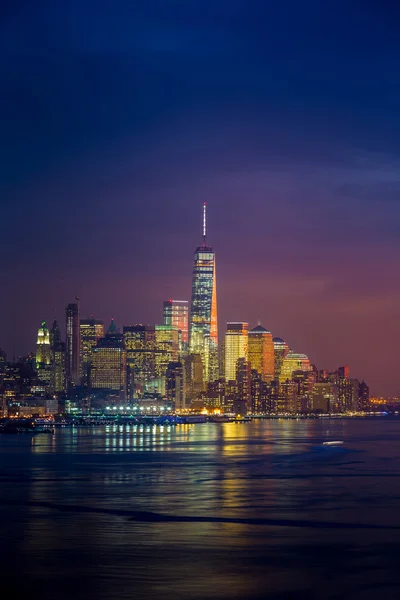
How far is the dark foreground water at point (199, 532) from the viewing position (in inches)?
1656

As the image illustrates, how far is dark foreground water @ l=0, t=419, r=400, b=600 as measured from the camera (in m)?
42.1

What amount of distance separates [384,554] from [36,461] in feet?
240

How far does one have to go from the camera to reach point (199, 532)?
55.6 meters

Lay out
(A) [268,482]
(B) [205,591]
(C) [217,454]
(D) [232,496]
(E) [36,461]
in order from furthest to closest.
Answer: (C) [217,454]
(E) [36,461]
(A) [268,482]
(D) [232,496]
(B) [205,591]

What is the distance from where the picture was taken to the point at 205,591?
40531 mm

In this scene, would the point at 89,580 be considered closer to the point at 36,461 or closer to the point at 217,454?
the point at 36,461

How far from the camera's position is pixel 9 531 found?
55.6 metres

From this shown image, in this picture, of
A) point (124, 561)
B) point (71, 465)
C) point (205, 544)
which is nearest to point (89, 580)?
point (124, 561)

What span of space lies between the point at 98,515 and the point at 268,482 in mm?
26874

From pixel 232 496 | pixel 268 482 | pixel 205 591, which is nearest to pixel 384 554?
pixel 205 591

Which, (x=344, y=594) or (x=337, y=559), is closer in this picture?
(x=344, y=594)

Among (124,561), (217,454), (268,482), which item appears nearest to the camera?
(124,561)

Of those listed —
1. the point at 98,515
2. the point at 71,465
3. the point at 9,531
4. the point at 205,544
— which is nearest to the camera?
the point at 205,544

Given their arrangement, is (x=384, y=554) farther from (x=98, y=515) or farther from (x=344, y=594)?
(x=98, y=515)
